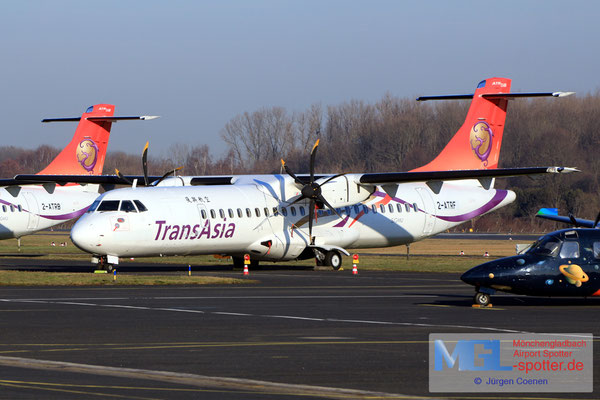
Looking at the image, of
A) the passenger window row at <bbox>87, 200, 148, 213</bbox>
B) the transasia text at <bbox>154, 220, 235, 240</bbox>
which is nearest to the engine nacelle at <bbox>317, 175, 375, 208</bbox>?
the transasia text at <bbox>154, 220, 235, 240</bbox>

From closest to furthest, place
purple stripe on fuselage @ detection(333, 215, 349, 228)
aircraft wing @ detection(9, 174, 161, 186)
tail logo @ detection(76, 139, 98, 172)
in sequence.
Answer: purple stripe on fuselage @ detection(333, 215, 349, 228) < aircraft wing @ detection(9, 174, 161, 186) < tail logo @ detection(76, 139, 98, 172)

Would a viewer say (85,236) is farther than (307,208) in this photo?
No

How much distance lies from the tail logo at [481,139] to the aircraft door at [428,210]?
11.2 feet

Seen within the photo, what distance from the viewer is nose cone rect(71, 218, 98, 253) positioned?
3197cm

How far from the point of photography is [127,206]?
110ft

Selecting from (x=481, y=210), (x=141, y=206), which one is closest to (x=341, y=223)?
(x=481, y=210)

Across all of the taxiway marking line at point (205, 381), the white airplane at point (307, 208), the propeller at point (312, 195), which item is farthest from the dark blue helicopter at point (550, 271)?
the propeller at point (312, 195)

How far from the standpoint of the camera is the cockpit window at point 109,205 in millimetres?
33281

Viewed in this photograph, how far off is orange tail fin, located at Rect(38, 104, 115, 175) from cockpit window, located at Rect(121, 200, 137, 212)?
17.2m

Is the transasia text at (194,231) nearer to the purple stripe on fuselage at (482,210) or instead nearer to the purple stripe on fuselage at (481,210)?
the purple stripe on fuselage at (481,210)

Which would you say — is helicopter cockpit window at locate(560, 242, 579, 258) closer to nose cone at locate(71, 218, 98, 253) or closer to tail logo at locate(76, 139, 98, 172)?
nose cone at locate(71, 218, 98, 253)

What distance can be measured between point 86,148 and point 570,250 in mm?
33658

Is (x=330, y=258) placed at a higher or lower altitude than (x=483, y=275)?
lower

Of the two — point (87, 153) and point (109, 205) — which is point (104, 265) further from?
point (87, 153)
